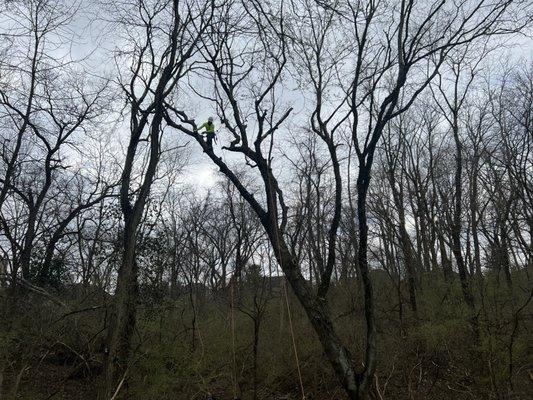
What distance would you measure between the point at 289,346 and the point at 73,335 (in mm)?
5501

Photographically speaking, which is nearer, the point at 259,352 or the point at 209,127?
the point at 209,127

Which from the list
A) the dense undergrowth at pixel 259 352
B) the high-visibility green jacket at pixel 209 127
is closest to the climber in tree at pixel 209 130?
the high-visibility green jacket at pixel 209 127

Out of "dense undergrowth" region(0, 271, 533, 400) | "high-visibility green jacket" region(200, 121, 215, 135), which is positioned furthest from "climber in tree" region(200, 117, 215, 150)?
"dense undergrowth" region(0, 271, 533, 400)

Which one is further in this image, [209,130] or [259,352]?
[259,352]

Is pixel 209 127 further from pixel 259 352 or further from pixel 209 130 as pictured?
pixel 259 352

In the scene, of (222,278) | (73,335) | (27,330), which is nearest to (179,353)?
(73,335)

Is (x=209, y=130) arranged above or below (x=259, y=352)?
above

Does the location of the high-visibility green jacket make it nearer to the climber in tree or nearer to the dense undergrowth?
the climber in tree

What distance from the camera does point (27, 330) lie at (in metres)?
10.3

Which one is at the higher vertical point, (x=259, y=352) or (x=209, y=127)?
(x=209, y=127)

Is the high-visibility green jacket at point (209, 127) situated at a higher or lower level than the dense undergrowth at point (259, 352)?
higher

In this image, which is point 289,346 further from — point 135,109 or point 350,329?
point 135,109

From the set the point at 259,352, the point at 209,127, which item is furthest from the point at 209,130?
the point at 259,352

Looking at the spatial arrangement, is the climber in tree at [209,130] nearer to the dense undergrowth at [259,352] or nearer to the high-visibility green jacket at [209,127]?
the high-visibility green jacket at [209,127]
